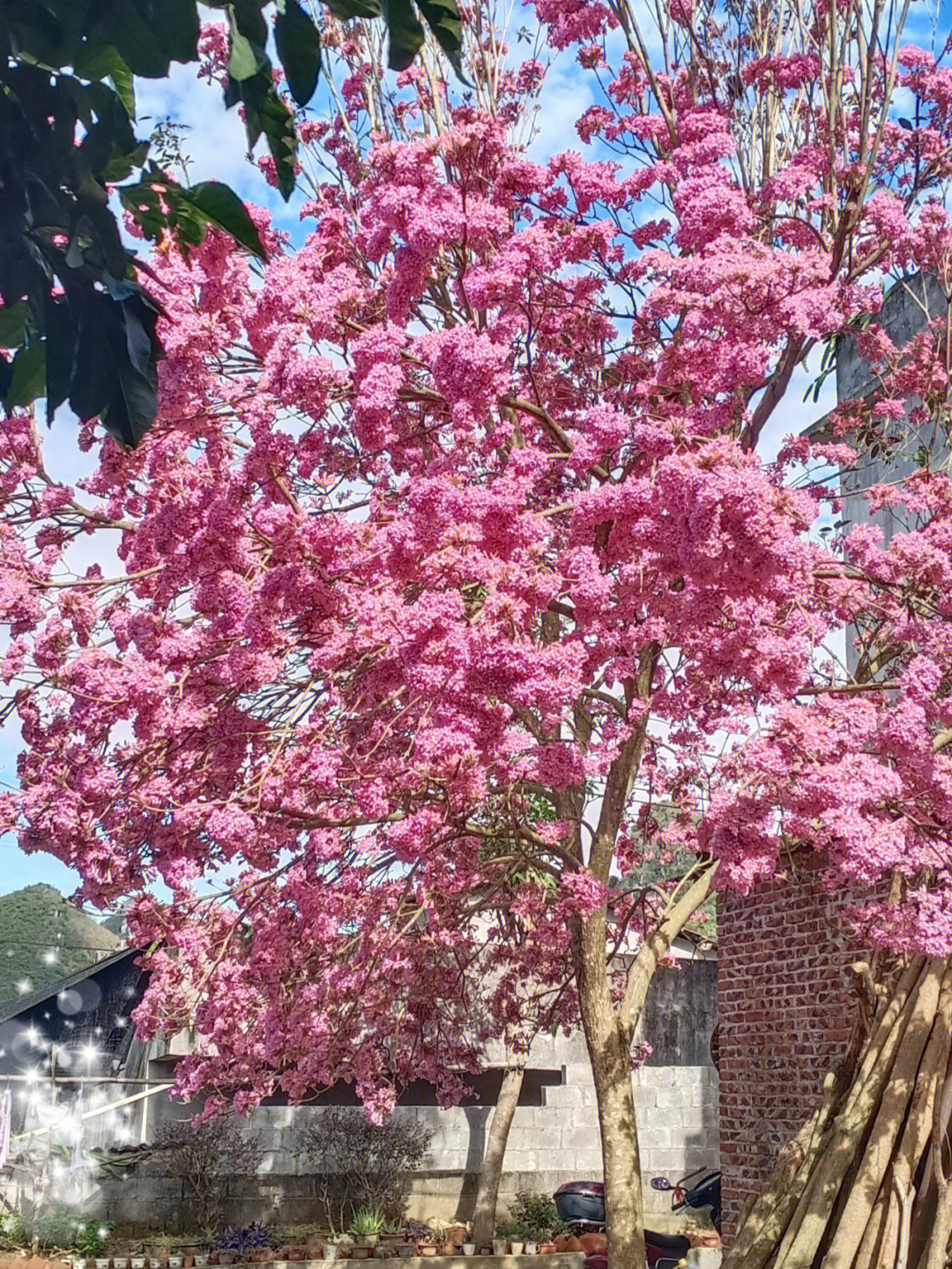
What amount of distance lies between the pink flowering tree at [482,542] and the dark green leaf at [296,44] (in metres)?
2.98

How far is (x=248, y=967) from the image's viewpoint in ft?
31.8

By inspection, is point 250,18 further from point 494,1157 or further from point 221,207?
point 494,1157

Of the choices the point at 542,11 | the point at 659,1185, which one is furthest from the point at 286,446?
the point at 659,1185

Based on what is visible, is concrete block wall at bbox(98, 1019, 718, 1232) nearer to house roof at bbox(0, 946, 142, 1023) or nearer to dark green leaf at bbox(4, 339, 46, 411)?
house roof at bbox(0, 946, 142, 1023)

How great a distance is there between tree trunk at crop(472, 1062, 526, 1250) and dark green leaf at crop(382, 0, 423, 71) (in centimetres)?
1342

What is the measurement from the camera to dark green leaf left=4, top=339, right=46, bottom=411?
8.38 ft

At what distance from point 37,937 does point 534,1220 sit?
2808 cm

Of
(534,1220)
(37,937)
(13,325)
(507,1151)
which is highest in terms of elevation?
(37,937)

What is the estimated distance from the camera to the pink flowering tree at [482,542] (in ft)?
18.5

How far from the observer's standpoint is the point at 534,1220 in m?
14.7

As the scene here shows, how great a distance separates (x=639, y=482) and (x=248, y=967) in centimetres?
545

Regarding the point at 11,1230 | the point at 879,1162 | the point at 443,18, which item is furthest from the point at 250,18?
the point at 11,1230

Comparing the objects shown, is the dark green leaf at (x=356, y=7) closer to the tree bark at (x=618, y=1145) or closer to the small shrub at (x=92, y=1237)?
the tree bark at (x=618, y=1145)

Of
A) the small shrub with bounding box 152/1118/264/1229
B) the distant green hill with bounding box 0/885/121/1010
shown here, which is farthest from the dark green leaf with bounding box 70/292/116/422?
the distant green hill with bounding box 0/885/121/1010
